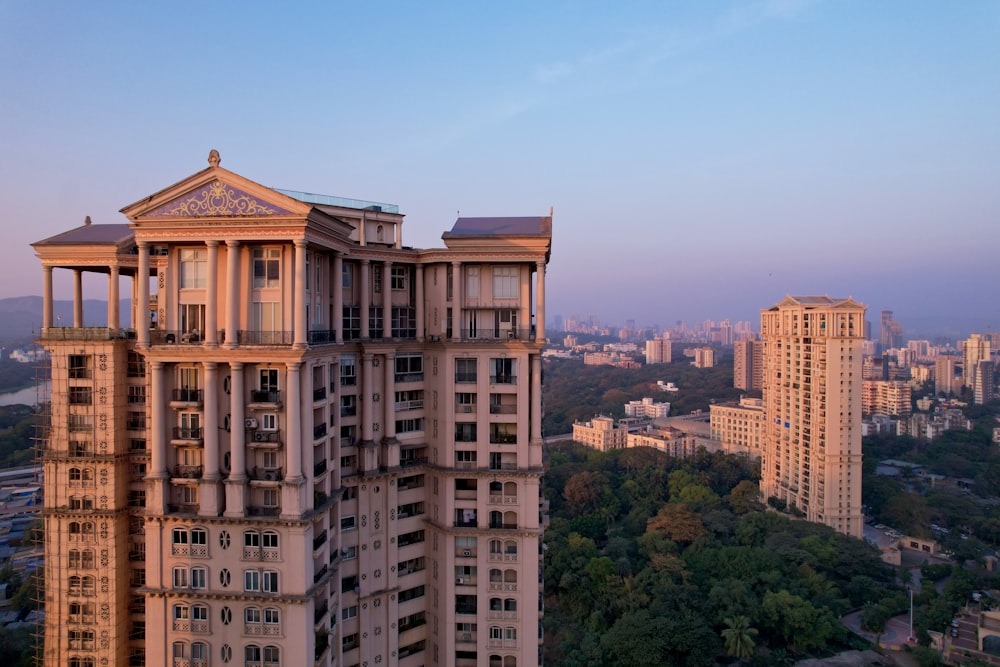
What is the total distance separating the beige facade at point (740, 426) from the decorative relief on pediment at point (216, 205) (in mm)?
58397

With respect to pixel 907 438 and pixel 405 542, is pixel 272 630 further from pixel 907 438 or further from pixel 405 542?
pixel 907 438

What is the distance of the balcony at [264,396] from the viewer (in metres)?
11.4

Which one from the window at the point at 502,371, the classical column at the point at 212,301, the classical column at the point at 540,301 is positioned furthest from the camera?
the window at the point at 502,371

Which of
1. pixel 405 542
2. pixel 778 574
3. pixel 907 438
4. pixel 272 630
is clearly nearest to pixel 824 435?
pixel 778 574

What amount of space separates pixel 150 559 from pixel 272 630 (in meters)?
2.75

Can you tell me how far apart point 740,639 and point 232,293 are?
25.1 meters

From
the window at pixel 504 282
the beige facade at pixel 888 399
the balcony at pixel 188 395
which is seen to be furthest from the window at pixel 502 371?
the beige facade at pixel 888 399

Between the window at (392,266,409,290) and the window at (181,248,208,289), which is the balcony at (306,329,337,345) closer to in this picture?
the window at (181,248,208,289)

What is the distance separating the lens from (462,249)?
14680mm

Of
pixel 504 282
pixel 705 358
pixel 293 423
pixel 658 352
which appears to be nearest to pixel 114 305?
pixel 293 423

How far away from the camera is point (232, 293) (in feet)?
36.6

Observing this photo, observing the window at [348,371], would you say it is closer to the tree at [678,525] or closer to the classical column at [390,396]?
the classical column at [390,396]

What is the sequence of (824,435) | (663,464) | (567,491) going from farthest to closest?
(663,464), (567,491), (824,435)

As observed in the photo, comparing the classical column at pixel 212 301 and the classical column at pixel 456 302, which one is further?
the classical column at pixel 456 302
